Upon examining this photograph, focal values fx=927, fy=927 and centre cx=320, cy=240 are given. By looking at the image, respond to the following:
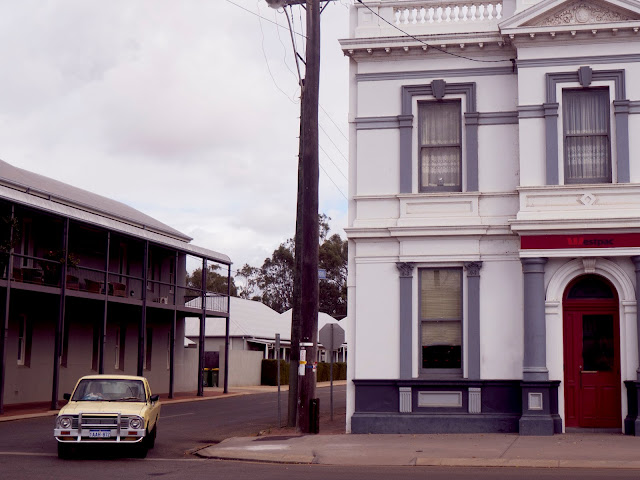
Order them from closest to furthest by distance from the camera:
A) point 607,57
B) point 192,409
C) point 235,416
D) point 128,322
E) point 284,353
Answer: point 607,57 → point 235,416 → point 192,409 → point 128,322 → point 284,353

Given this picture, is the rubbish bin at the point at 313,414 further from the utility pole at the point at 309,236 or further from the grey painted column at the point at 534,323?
the grey painted column at the point at 534,323

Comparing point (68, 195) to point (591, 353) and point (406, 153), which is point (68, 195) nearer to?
point (406, 153)

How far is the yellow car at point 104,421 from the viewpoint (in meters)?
15.1

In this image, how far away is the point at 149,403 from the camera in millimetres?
16406

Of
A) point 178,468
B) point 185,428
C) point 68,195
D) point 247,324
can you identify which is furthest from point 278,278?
point 178,468

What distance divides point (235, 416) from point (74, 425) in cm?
1175

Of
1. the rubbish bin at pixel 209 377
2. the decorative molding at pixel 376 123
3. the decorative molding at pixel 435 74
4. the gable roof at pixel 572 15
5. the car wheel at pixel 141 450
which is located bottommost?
the car wheel at pixel 141 450

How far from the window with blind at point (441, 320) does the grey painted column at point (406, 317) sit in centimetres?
28

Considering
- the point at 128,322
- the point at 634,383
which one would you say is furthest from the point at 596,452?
the point at 128,322

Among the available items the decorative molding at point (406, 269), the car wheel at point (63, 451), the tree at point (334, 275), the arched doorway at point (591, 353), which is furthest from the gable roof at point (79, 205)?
the tree at point (334, 275)

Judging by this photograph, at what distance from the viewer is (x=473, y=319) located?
1903 cm

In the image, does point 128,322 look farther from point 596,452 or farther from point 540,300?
point 596,452

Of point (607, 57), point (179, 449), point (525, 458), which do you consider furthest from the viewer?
point (607, 57)

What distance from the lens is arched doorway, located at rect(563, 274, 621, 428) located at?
18469 millimetres
